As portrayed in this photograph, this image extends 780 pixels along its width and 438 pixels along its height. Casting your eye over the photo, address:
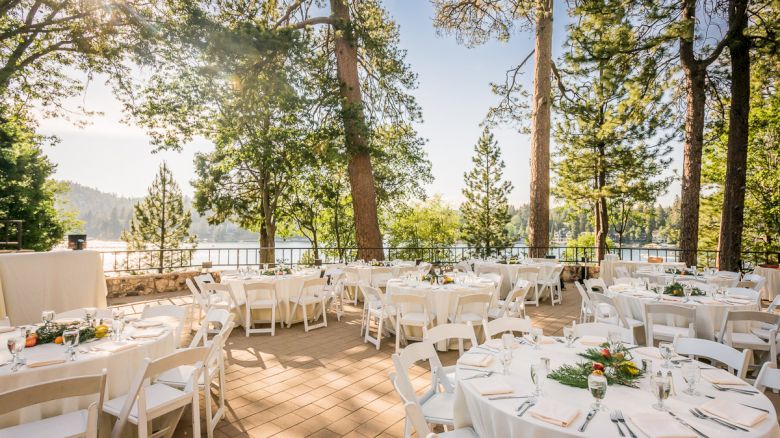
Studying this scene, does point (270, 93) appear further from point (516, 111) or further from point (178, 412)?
point (516, 111)

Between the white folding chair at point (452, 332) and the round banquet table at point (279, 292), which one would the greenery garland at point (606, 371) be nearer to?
the white folding chair at point (452, 332)

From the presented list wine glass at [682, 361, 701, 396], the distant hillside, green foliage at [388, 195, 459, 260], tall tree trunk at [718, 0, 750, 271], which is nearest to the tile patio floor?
wine glass at [682, 361, 701, 396]

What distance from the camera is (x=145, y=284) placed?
9.32 meters

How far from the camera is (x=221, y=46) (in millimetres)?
7539

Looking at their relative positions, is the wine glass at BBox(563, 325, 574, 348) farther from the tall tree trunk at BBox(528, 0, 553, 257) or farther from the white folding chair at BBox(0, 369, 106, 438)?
the tall tree trunk at BBox(528, 0, 553, 257)

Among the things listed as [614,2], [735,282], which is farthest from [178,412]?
[614,2]

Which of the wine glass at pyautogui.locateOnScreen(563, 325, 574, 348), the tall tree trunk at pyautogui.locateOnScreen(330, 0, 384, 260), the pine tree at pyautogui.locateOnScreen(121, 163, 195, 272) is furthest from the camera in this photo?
the pine tree at pyautogui.locateOnScreen(121, 163, 195, 272)

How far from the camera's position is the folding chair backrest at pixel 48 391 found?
1809 millimetres

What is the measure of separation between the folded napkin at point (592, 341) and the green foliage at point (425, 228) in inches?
1002

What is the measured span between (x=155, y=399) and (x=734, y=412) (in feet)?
11.0

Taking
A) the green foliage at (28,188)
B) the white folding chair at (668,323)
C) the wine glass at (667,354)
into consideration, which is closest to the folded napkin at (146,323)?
the wine glass at (667,354)

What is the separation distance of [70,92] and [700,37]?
15.6 metres

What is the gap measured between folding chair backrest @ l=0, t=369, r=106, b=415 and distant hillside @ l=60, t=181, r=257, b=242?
930 inches

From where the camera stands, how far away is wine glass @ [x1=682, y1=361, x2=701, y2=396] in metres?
1.99
